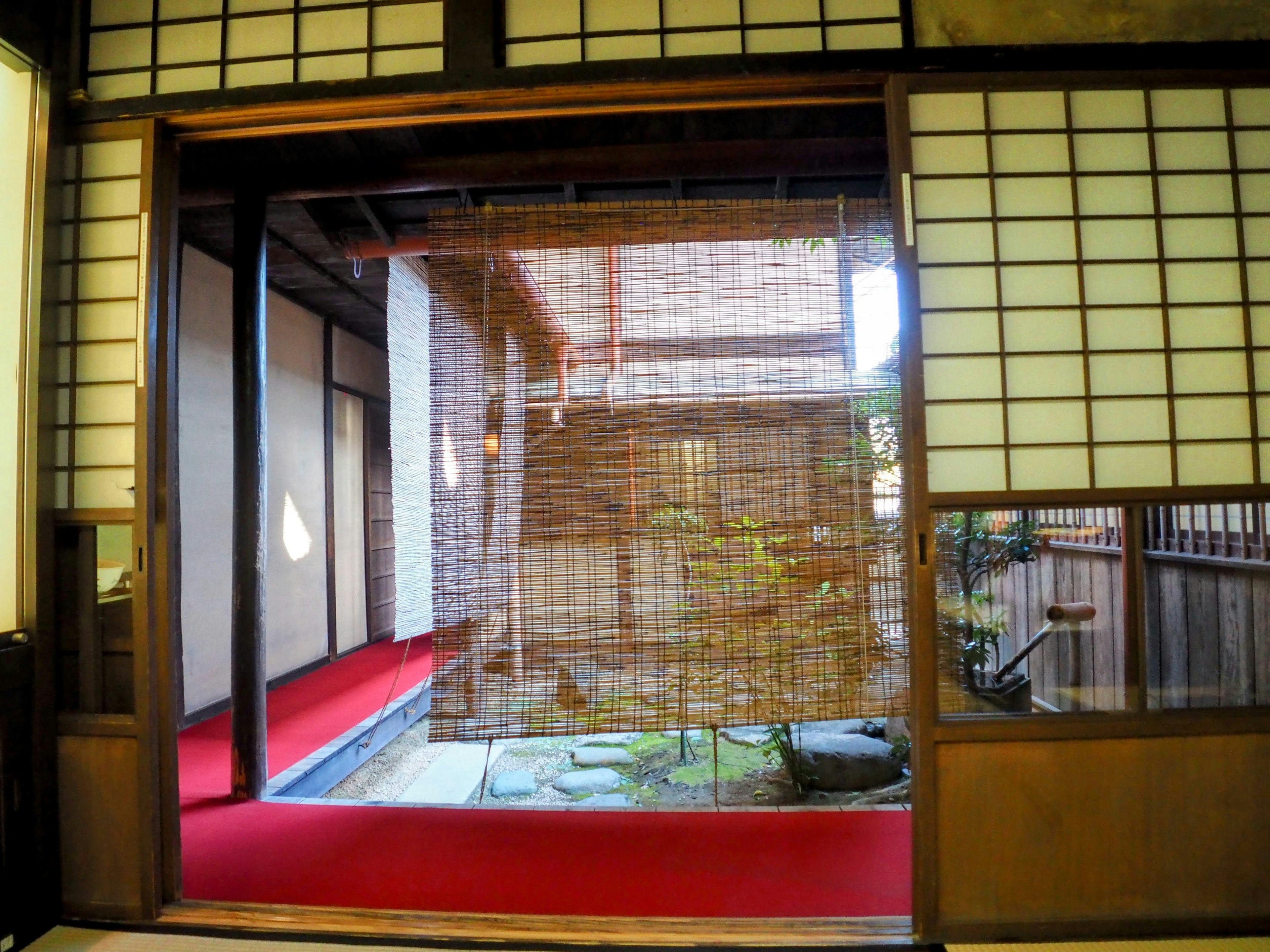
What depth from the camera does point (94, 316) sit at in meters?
2.06

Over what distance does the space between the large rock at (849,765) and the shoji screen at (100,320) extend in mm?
3218

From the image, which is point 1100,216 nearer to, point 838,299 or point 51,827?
Answer: point 838,299

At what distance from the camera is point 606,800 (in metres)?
3.61

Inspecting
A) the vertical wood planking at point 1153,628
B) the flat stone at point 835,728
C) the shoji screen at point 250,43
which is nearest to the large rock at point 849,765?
the flat stone at point 835,728

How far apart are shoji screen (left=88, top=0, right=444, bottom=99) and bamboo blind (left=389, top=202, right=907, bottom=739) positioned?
28.1 inches

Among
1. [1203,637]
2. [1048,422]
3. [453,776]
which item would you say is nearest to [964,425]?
[1048,422]

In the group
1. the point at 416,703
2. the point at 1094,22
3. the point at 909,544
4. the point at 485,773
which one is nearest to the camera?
the point at 909,544

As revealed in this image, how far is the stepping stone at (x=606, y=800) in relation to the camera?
3.56 meters

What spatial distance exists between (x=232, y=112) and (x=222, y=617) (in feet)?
11.9

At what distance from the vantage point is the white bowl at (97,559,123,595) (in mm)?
2053

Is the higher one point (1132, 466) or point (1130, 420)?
point (1130, 420)

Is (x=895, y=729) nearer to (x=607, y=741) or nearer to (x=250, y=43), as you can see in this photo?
(x=607, y=741)

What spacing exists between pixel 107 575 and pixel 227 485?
2807 mm

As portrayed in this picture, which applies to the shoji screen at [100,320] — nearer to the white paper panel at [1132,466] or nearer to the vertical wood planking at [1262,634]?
the white paper panel at [1132,466]
